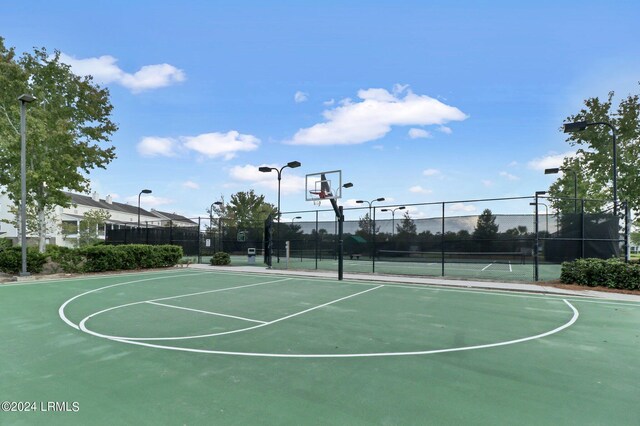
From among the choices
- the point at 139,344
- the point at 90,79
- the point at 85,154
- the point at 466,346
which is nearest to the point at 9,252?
the point at 85,154

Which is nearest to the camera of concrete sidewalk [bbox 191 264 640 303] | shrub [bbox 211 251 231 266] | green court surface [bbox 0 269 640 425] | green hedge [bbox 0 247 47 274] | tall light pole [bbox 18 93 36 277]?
green court surface [bbox 0 269 640 425]

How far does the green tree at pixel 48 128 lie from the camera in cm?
1716

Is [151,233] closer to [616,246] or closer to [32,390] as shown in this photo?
[32,390]

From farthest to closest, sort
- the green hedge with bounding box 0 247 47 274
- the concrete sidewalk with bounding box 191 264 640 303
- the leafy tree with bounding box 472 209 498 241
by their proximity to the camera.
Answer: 1. the leafy tree with bounding box 472 209 498 241
2. the green hedge with bounding box 0 247 47 274
3. the concrete sidewalk with bounding box 191 264 640 303

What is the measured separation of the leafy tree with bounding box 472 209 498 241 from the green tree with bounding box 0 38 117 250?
23.3 m

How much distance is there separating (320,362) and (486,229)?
18.6 metres

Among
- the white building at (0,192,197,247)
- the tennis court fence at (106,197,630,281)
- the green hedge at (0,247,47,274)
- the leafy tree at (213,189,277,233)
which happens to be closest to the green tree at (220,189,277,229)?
the leafy tree at (213,189,277,233)

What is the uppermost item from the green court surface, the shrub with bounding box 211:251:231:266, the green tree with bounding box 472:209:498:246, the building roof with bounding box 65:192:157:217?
the building roof with bounding box 65:192:157:217

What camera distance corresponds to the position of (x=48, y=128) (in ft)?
60.7

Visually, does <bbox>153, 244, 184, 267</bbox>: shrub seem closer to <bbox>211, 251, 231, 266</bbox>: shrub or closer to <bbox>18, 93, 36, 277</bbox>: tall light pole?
<bbox>211, 251, 231, 266</bbox>: shrub

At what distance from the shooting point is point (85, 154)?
21172mm

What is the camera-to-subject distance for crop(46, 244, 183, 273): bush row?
16.1 metres

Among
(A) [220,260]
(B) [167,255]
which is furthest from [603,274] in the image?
(B) [167,255]

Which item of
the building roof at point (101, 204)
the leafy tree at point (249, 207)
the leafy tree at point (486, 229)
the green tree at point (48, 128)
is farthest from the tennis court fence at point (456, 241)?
the building roof at point (101, 204)
